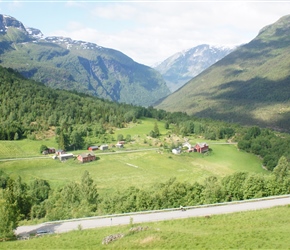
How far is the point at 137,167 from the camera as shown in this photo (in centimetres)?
10969

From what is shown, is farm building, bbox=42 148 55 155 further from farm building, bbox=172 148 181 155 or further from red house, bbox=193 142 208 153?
red house, bbox=193 142 208 153

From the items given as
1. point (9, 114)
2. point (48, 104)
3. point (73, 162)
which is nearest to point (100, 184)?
point (73, 162)

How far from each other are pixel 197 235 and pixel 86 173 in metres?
41.8

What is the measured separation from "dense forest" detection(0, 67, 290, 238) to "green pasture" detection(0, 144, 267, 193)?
9299mm

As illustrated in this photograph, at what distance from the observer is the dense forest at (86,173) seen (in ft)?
185

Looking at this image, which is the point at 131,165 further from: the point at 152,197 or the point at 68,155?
the point at 152,197

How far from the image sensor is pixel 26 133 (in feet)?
452

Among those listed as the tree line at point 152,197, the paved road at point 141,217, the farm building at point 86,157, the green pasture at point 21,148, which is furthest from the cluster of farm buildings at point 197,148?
the paved road at point 141,217

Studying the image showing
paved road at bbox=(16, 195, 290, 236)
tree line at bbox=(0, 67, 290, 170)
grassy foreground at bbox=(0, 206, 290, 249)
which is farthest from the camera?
tree line at bbox=(0, 67, 290, 170)

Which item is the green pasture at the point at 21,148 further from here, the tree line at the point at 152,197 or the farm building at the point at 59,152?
the tree line at the point at 152,197

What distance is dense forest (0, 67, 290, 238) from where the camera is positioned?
2219 inches

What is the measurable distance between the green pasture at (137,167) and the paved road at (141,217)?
40.2m

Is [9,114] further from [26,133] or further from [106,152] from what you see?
[106,152]

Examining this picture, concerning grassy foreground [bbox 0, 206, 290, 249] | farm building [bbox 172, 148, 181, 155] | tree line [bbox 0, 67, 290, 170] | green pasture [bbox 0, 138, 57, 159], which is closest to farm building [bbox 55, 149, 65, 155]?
tree line [bbox 0, 67, 290, 170]
